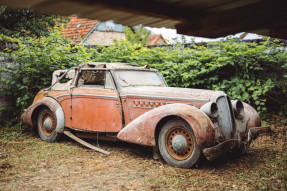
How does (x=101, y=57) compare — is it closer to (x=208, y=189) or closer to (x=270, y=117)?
(x=270, y=117)

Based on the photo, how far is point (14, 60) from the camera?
7.38 meters

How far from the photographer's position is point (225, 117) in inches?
172

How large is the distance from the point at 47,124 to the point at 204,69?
165 inches

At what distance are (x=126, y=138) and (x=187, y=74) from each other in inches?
133

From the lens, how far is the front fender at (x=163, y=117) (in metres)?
3.89

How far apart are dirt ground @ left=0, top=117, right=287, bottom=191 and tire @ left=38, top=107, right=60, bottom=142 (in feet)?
0.82

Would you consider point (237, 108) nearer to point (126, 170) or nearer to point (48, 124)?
point (126, 170)

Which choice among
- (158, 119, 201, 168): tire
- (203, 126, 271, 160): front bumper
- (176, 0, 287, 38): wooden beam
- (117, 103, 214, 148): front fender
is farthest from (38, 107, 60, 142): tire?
(176, 0, 287, 38): wooden beam

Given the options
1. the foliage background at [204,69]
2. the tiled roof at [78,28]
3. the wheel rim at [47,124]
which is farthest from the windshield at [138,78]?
the tiled roof at [78,28]

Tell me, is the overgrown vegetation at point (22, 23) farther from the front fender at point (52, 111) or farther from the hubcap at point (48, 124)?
the hubcap at point (48, 124)

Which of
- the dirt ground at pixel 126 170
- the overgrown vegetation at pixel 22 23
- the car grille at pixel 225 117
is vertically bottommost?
the dirt ground at pixel 126 170

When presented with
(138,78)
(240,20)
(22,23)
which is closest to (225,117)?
(138,78)

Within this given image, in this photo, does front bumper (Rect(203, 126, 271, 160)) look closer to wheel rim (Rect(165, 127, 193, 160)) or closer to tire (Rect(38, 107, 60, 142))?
wheel rim (Rect(165, 127, 193, 160))

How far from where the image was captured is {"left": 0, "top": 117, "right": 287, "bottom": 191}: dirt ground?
350 cm
